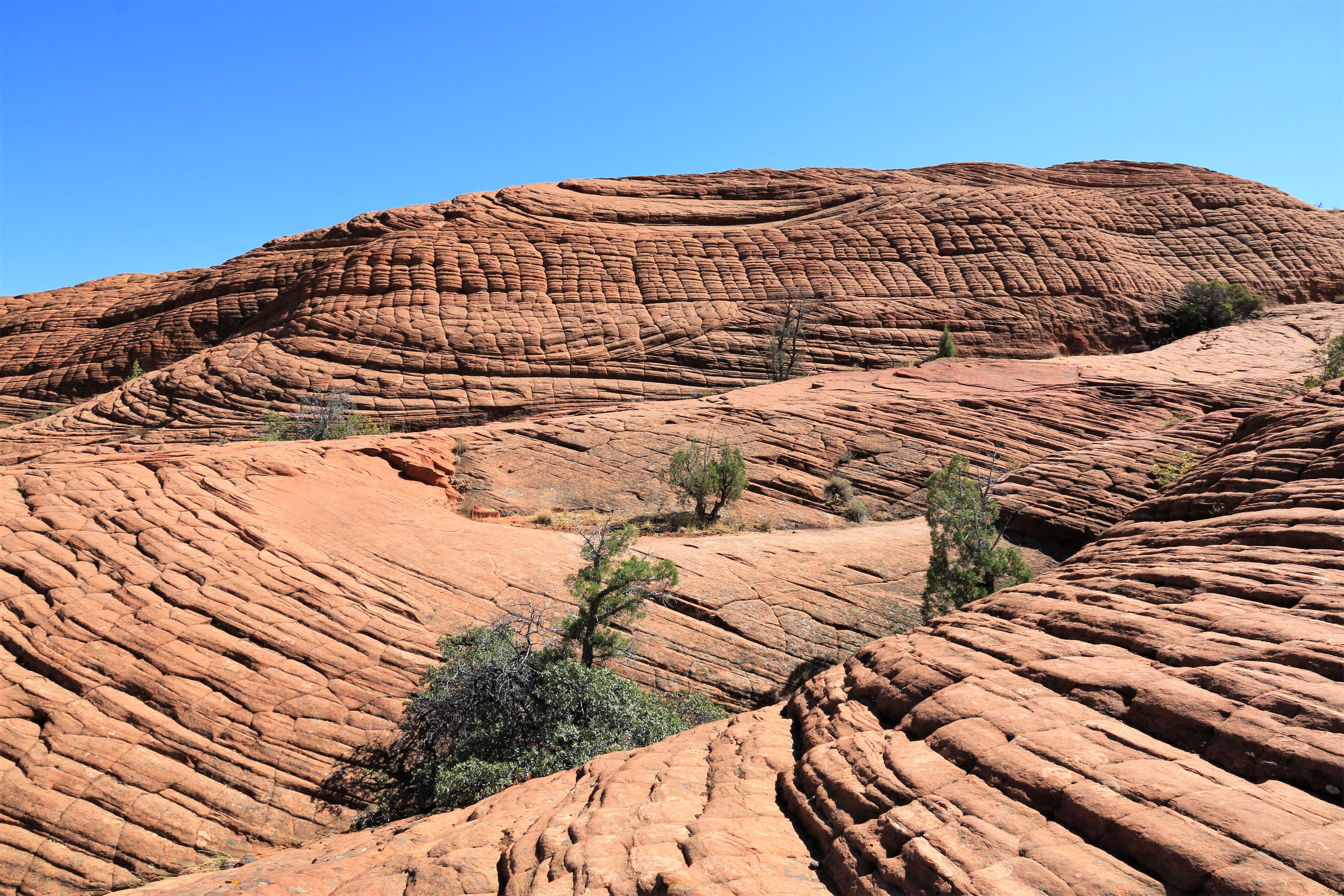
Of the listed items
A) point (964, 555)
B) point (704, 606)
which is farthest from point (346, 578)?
point (964, 555)

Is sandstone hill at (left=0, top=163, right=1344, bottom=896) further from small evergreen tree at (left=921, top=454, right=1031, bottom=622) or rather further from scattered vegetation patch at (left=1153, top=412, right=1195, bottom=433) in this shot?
small evergreen tree at (left=921, top=454, right=1031, bottom=622)

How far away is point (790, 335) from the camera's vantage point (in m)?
35.4

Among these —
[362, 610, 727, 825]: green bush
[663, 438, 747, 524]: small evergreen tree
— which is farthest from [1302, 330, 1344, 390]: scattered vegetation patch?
[362, 610, 727, 825]: green bush

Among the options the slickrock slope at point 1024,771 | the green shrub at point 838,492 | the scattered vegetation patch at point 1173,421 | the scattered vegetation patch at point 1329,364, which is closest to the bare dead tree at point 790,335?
the green shrub at point 838,492

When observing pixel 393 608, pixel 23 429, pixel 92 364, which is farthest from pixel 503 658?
pixel 92 364

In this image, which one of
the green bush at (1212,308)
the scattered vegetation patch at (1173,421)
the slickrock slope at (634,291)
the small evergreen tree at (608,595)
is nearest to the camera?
the small evergreen tree at (608,595)

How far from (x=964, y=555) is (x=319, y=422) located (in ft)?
68.4

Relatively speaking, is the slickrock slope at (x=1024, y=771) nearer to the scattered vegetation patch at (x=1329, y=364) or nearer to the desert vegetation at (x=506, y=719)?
the desert vegetation at (x=506, y=719)

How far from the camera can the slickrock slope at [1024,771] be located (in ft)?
14.6

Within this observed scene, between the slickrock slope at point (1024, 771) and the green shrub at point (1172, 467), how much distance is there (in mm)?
8830

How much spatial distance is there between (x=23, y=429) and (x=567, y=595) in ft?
88.9

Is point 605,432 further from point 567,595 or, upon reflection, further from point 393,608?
point 393,608

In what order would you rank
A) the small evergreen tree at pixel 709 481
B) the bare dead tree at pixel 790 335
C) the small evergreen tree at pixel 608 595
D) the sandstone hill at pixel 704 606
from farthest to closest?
the bare dead tree at pixel 790 335 < the small evergreen tree at pixel 709 481 < the small evergreen tree at pixel 608 595 < the sandstone hill at pixel 704 606

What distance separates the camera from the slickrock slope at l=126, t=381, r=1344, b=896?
445cm
